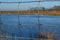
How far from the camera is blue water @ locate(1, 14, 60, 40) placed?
247 cm

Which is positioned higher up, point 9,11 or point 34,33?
point 9,11

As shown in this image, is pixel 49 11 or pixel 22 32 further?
pixel 22 32

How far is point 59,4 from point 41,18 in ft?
0.92

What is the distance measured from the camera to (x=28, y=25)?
8.21 feet

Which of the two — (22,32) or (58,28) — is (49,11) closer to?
(58,28)

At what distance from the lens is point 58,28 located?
97.8 inches

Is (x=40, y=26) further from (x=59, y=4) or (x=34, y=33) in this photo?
(x=59, y=4)

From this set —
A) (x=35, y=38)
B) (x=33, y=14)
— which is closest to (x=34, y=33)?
(x=35, y=38)

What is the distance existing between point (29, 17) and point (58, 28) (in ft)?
1.23

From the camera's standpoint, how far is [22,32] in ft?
8.46

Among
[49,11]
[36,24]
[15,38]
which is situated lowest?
[15,38]

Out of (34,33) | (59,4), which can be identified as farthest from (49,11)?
(34,33)

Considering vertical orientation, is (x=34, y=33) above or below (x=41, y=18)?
below

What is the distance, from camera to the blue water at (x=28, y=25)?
2.47m
